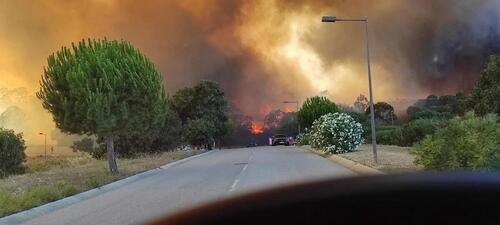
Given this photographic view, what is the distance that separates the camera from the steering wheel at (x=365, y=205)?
1.67 metres

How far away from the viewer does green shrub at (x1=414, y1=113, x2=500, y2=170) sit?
15.7m

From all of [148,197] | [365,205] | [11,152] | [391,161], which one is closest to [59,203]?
[148,197]

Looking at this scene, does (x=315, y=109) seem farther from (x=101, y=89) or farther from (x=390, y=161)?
(x=101, y=89)

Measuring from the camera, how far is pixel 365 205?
5.58 ft

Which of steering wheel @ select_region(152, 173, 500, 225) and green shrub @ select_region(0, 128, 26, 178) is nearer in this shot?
steering wheel @ select_region(152, 173, 500, 225)

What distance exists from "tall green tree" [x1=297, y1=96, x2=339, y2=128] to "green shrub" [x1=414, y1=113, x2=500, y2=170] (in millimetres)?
42400

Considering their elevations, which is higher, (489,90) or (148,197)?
(489,90)

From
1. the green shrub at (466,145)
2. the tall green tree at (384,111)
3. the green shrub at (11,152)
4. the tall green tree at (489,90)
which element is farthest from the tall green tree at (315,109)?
the green shrub at (466,145)

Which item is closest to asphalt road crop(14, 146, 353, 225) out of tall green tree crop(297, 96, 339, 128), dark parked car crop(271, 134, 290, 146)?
tall green tree crop(297, 96, 339, 128)

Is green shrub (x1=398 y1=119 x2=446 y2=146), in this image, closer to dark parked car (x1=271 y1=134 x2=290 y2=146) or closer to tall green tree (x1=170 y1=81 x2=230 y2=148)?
dark parked car (x1=271 y1=134 x2=290 y2=146)

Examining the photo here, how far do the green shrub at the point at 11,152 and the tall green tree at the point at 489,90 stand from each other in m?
27.7

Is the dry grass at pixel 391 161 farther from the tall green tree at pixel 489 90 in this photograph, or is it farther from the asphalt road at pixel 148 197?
the tall green tree at pixel 489 90

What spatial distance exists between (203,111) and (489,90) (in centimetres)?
3901

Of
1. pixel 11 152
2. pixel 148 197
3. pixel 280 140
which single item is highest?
pixel 11 152
